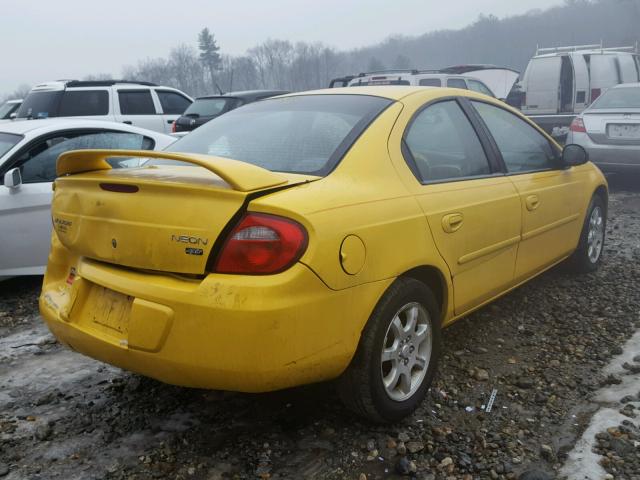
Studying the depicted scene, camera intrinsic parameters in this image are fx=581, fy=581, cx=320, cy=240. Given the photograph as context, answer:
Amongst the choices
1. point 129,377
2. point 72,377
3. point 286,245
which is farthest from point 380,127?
point 72,377

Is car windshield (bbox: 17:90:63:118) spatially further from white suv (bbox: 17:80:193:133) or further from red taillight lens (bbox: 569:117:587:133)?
red taillight lens (bbox: 569:117:587:133)

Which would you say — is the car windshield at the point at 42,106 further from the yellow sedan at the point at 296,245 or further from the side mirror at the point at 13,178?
the yellow sedan at the point at 296,245

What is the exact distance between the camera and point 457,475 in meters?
2.34

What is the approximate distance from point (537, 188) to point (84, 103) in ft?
→ 30.1

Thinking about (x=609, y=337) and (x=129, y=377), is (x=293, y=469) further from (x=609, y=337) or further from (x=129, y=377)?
(x=609, y=337)

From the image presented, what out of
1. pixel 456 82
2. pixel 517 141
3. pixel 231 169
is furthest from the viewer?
pixel 456 82

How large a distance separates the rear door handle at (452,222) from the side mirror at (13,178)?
338 centimetres

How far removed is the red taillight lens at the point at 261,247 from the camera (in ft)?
6.89

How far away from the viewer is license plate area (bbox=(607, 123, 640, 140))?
25.8 ft

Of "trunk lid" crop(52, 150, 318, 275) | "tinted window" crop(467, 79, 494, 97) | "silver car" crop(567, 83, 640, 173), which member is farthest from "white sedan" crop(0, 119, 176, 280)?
"tinted window" crop(467, 79, 494, 97)

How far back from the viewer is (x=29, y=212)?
453 cm

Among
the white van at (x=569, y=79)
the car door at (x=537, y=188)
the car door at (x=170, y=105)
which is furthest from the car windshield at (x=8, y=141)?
the white van at (x=569, y=79)

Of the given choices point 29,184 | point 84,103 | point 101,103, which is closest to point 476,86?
point 101,103

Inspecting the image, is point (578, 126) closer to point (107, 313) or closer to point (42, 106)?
point (107, 313)
